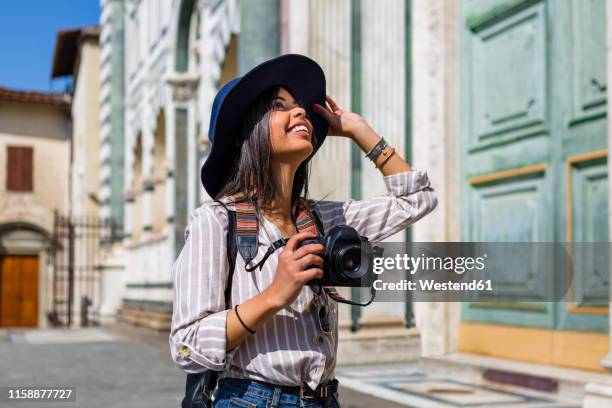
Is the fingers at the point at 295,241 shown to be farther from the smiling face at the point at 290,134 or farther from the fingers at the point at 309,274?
the smiling face at the point at 290,134

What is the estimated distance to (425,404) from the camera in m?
5.33

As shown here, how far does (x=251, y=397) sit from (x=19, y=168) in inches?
1051

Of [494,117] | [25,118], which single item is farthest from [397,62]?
[25,118]

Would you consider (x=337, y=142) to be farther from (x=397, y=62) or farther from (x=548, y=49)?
(x=548, y=49)

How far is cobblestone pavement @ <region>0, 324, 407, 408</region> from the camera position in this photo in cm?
589

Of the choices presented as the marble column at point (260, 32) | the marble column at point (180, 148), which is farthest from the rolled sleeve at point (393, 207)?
the marble column at point (180, 148)

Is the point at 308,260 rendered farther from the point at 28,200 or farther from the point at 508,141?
the point at 28,200

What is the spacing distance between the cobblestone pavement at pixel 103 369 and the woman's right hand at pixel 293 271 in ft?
12.6

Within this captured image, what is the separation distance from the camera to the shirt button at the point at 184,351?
180 cm

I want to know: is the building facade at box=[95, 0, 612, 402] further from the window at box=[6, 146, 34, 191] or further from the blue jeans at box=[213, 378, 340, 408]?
the window at box=[6, 146, 34, 191]

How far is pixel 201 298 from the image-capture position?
1.82 metres

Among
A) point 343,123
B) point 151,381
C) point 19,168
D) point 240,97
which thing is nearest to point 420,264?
point 343,123

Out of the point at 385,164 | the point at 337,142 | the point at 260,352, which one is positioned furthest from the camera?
the point at 337,142

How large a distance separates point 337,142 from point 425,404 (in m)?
3.13
